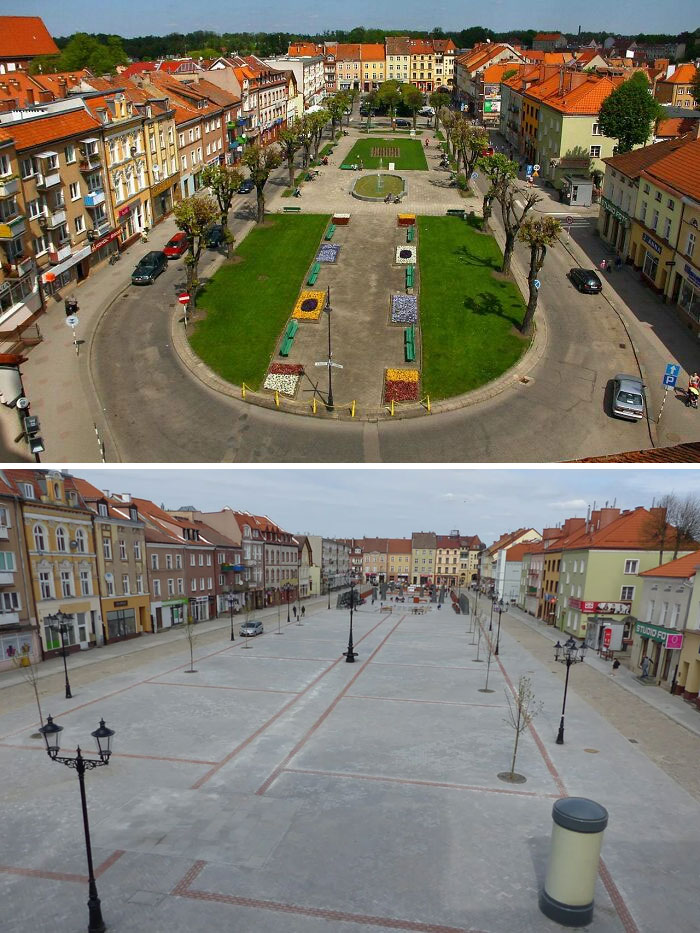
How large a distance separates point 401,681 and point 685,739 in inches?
474

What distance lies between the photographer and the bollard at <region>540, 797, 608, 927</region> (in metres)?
11.9

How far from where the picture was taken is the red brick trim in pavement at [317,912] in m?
11.7

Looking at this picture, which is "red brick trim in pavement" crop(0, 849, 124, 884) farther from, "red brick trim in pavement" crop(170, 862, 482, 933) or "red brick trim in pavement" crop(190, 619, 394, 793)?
"red brick trim in pavement" crop(190, 619, 394, 793)

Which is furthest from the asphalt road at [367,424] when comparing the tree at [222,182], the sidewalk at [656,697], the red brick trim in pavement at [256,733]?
the tree at [222,182]

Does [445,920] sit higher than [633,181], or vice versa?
[633,181]

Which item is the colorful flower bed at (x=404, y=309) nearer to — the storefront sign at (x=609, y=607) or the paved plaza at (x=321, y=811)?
the paved plaza at (x=321, y=811)

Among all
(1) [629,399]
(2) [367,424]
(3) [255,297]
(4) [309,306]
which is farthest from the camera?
(3) [255,297]

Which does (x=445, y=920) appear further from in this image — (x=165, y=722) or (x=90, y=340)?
(x=90, y=340)

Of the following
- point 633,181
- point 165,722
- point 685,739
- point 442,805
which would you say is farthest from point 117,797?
point 633,181

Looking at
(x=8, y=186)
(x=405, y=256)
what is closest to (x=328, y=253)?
(x=405, y=256)

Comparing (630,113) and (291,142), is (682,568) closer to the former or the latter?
(630,113)

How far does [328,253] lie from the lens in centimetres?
5016

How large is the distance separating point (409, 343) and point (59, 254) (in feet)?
74.9

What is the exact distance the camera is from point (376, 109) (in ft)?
431
